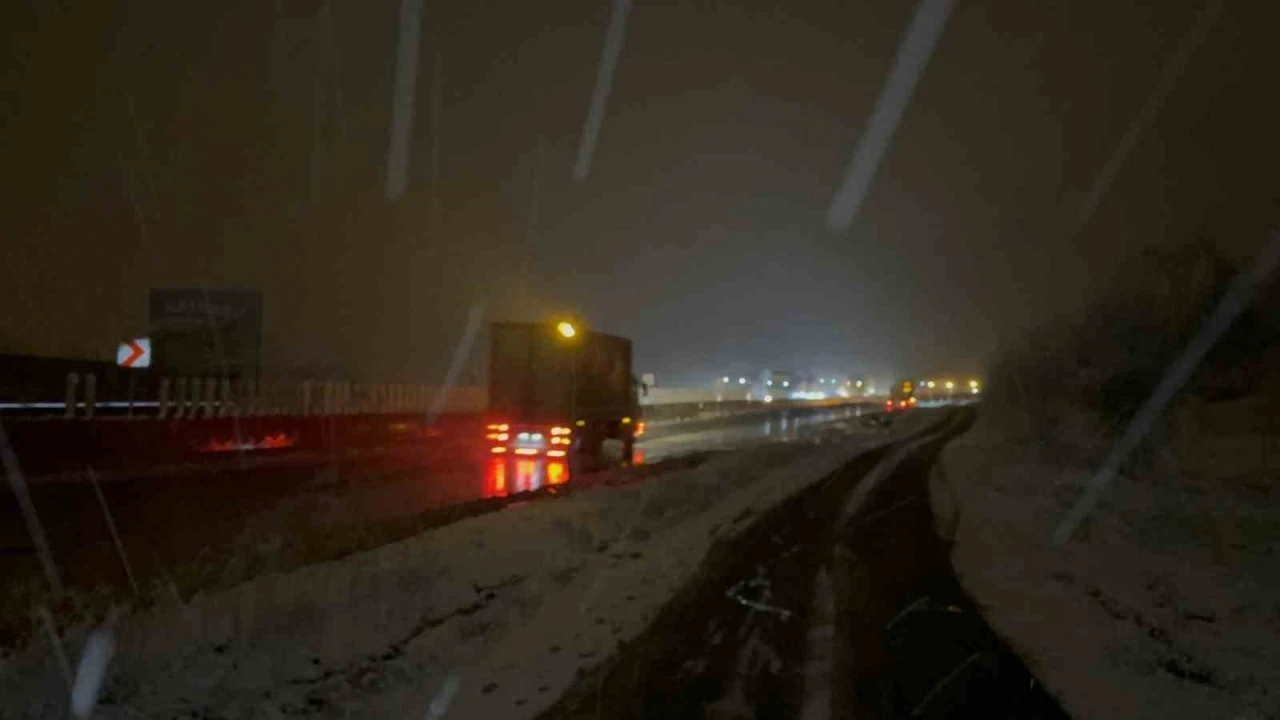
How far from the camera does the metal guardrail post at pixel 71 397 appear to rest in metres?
20.5

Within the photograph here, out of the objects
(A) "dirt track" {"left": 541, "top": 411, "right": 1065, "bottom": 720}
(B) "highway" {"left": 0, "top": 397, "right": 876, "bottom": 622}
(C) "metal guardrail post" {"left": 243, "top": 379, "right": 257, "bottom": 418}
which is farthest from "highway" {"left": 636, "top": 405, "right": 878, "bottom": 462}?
(A) "dirt track" {"left": 541, "top": 411, "right": 1065, "bottom": 720}

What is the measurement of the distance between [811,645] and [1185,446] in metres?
38.7

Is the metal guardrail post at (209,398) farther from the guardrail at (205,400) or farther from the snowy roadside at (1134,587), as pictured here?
the snowy roadside at (1134,587)

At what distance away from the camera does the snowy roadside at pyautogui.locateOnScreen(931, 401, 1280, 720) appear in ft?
31.8

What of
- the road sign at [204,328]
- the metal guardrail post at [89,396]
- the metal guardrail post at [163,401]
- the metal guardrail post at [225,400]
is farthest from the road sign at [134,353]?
the metal guardrail post at [89,396]

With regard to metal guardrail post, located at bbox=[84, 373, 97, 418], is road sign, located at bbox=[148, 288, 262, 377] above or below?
above

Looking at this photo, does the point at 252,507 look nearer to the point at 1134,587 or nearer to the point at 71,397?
the point at 71,397

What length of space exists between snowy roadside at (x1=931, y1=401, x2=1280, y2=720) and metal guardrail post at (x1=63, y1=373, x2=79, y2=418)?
14905 millimetres

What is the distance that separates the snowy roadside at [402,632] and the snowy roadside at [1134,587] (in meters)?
4.01

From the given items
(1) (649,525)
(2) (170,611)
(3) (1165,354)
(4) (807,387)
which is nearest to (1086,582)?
(1) (649,525)

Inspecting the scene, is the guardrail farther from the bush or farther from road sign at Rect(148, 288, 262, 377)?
the bush

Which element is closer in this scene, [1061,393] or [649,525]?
[649,525]

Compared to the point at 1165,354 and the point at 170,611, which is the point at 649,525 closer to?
the point at 170,611

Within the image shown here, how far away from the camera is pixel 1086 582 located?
15.3 metres
